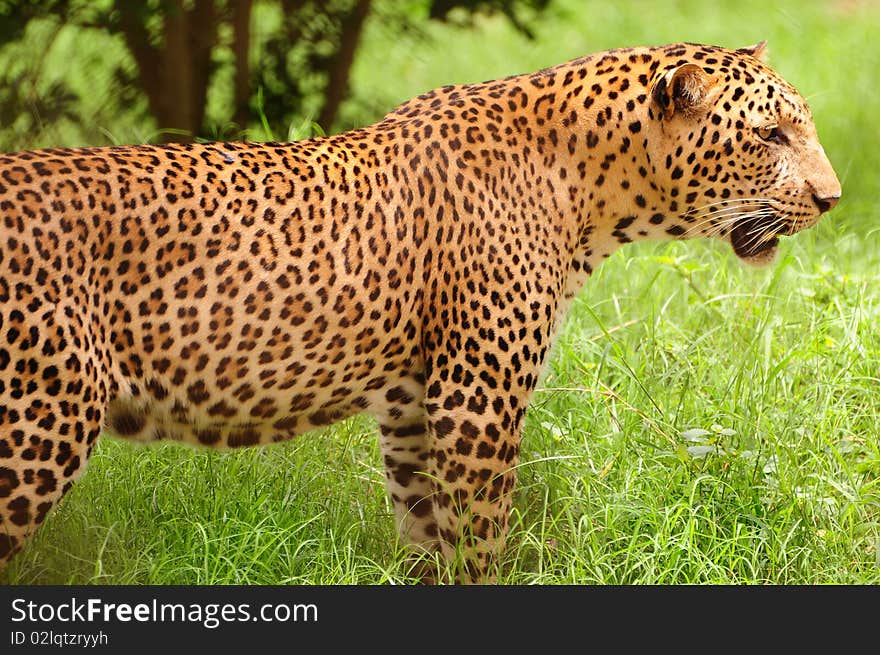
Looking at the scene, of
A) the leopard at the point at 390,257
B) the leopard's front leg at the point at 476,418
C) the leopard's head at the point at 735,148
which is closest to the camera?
the leopard at the point at 390,257

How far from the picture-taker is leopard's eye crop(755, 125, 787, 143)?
4.84 meters

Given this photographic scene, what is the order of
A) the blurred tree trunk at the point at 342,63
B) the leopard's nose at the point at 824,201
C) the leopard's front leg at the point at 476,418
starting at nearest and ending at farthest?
the leopard's front leg at the point at 476,418, the leopard's nose at the point at 824,201, the blurred tree trunk at the point at 342,63

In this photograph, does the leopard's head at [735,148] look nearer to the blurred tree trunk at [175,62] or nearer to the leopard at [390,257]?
the leopard at [390,257]

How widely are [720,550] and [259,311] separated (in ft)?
6.40

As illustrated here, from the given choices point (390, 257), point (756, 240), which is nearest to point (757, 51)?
point (756, 240)

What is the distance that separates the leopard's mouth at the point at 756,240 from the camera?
4.98 m

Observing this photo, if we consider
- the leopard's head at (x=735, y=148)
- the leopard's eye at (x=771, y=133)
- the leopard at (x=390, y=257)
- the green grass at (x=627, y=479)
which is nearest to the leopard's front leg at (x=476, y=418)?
the leopard at (x=390, y=257)

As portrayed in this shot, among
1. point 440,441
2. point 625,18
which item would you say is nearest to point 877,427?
point 440,441

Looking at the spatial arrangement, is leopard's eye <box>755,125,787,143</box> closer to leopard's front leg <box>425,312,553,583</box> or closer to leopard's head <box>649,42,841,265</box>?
leopard's head <box>649,42,841,265</box>

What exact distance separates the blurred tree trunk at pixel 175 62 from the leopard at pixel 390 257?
3563 millimetres

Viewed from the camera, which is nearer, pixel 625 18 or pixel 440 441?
pixel 440 441

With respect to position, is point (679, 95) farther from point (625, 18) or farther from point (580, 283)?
point (625, 18)

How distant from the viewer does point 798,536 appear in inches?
203

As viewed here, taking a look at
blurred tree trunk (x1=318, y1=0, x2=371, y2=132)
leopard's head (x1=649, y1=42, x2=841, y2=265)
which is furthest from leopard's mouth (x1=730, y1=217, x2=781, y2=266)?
blurred tree trunk (x1=318, y1=0, x2=371, y2=132)
